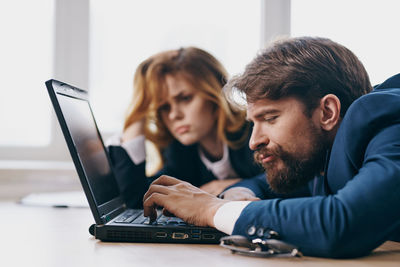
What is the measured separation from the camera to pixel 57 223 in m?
1.18

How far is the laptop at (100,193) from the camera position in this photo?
2.88 ft

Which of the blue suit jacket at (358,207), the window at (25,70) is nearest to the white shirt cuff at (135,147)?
the window at (25,70)

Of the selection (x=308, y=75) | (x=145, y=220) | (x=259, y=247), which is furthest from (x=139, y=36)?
(x=259, y=247)

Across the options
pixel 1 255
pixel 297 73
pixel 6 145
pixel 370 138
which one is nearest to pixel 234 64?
pixel 6 145

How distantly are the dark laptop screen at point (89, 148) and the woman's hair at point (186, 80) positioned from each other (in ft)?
2.03

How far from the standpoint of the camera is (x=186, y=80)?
1877 millimetres

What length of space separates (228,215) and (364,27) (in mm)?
1995

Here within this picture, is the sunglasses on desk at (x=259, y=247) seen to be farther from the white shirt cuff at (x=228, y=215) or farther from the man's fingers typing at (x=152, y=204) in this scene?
the man's fingers typing at (x=152, y=204)

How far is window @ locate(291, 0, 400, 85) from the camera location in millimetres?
2404

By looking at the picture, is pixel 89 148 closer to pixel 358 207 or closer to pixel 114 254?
pixel 114 254

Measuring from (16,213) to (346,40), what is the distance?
1.94 meters

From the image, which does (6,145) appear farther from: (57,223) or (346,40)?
(346,40)

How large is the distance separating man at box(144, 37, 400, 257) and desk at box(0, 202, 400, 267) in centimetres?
4

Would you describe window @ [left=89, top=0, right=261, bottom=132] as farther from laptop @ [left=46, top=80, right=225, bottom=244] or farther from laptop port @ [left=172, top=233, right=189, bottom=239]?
laptop port @ [left=172, top=233, right=189, bottom=239]
